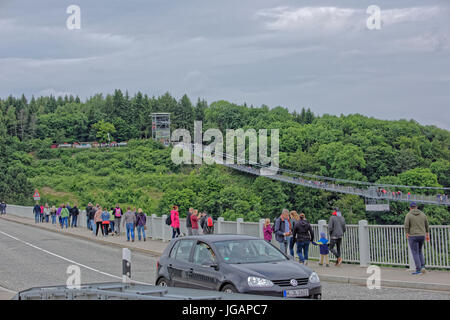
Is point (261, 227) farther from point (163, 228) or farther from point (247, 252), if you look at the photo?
point (247, 252)

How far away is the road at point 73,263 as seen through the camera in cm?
1316

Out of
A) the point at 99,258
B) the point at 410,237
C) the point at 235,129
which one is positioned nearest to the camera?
the point at 410,237

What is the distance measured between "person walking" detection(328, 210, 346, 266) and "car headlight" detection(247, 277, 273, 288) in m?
7.53

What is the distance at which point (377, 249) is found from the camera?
57.5 feet

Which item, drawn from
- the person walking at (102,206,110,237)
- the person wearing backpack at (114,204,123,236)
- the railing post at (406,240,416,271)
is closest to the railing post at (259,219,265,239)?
the railing post at (406,240,416,271)

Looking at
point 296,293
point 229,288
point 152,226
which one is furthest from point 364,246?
point 152,226

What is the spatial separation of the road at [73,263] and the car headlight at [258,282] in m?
2.58

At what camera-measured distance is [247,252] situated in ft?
38.3

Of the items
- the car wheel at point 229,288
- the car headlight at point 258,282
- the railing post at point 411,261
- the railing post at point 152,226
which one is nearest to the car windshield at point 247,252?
the car wheel at point 229,288

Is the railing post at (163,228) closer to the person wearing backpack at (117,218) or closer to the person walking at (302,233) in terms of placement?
the person wearing backpack at (117,218)
